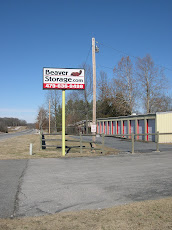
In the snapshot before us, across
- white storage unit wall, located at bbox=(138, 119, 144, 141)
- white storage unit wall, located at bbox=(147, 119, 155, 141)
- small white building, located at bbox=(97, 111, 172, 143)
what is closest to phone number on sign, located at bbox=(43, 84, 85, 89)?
small white building, located at bbox=(97, 111, 172, 143)

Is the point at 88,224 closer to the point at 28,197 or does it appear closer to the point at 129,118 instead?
the point at 28,197

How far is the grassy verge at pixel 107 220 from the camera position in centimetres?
398

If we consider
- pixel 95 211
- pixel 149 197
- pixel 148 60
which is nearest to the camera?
pixel 95 211

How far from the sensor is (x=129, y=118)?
1271 inches

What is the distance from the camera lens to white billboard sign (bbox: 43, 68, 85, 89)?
14844mm

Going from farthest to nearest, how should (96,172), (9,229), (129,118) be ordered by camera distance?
1. (129,118)
2. (96,172)
3. (9,229)

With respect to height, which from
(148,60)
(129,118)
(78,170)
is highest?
(148,60)

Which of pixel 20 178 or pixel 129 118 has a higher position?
pixel 129 118

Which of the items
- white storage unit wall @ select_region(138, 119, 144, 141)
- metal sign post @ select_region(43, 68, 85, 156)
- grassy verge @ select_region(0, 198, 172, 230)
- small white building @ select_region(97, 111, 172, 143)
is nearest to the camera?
grassy verge @ select_region(0, 198, 172, 230)

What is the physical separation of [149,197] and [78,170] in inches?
176

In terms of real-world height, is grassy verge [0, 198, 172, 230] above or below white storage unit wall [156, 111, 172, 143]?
below

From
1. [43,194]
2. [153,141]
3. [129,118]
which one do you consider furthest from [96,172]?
[129,118]

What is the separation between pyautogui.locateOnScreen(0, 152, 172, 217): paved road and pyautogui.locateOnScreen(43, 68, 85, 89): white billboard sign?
657cm

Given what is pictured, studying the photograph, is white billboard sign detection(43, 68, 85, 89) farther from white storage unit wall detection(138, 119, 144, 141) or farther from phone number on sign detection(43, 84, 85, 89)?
white storage unit wall detection(138, 119, 144, 141)
